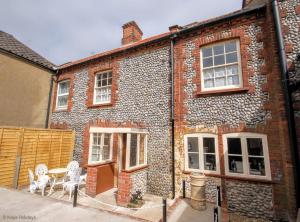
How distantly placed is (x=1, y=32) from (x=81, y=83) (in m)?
7.21

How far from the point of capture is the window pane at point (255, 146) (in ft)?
18.7

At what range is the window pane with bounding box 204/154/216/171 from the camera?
20.8ft

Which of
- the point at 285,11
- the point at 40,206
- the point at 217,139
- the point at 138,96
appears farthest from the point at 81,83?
the point at 285,11

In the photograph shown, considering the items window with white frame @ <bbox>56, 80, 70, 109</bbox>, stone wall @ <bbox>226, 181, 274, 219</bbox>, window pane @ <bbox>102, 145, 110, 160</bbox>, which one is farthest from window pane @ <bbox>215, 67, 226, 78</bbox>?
window with white frame @ <bbox>56, 80, 70, 109</bbox>

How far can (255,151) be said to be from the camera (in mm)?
5770

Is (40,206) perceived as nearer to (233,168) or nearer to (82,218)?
(82,218)

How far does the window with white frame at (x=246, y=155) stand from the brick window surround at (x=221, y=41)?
1.67m

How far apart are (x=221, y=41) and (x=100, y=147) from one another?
296 inches

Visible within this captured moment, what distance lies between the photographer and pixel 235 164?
6004 mm

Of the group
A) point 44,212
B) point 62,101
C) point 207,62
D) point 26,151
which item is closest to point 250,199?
point 207,62

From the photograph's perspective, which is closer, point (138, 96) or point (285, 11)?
point (285, 11)

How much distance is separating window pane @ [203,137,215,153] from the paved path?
3517mm

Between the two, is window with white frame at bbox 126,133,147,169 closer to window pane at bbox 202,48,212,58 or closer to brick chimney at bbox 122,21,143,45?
window pane at bbox 202,48,212,58

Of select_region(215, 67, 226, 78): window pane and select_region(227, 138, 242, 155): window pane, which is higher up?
select_region(215, 67, 226, 78): window pane
